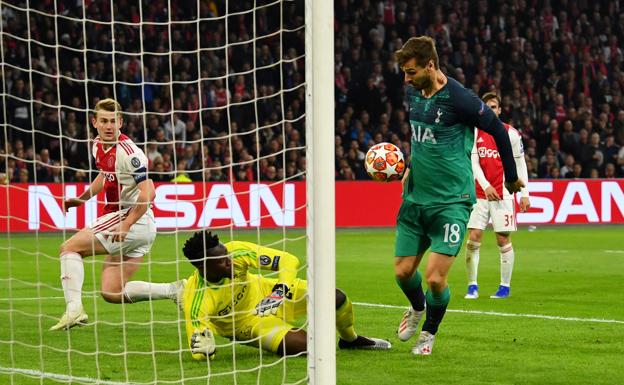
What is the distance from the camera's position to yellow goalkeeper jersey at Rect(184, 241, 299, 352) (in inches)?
289

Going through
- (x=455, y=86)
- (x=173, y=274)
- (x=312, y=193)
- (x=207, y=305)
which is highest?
(x=455, y=86)

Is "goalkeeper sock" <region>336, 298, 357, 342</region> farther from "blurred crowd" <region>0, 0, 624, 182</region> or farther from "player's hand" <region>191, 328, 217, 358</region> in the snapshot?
"blurred crowd" <region>0, 0, 624, 182</region>

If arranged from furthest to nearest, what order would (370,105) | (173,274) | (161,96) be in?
(370,105) → (161,96) → (173,274)

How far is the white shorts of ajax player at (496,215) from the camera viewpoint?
11.5 meters

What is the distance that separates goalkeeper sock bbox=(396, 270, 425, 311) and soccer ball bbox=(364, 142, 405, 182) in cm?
73

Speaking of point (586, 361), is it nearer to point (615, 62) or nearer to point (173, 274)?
point (173, 274)

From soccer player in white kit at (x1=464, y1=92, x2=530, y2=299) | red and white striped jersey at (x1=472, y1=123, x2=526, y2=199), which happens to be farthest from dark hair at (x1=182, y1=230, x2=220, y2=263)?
red and white striped jersey at (x1=472, y1=123, x2=526, y2=199)

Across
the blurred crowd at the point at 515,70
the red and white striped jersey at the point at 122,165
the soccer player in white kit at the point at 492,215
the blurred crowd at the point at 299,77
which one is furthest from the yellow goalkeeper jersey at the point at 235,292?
the blurred crowd at the point at 515,70

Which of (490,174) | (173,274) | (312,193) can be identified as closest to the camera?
(312,193)

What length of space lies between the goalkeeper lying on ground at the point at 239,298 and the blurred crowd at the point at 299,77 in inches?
461

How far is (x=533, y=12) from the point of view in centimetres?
2833

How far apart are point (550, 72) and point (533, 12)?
2028mm

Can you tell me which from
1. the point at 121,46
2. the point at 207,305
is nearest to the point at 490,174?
the point at 207,305

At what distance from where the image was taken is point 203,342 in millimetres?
7246
